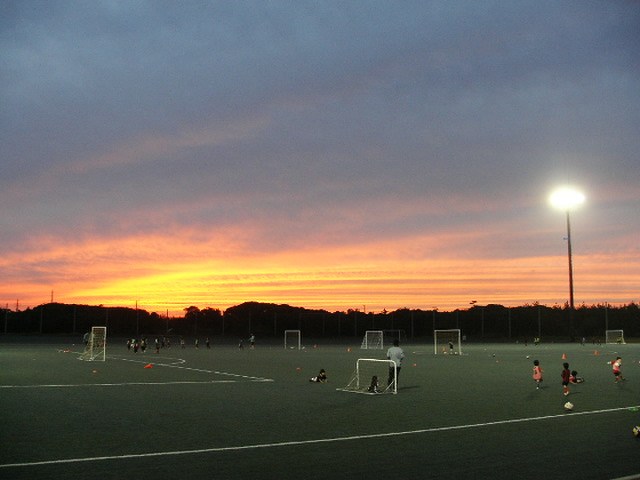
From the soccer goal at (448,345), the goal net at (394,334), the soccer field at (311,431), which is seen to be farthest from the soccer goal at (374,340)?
the soccer field at (311,431)

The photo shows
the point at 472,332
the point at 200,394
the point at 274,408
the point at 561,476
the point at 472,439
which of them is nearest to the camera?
the point at 561,476

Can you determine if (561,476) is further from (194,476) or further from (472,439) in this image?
(194,476)

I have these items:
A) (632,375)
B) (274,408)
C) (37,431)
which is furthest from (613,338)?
(37,431)

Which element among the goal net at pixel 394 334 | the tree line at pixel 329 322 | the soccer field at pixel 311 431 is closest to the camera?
the soccer field at pixel 311 431

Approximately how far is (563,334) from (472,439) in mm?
98882

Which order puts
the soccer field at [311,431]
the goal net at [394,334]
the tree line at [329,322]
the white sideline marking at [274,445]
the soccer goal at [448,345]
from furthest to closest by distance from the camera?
the goal net at [394,334]
the tree line at [329,322]
the soccer goal at [448,345]
the white sideline marking at [274,445]
the soccer field at [311,431]

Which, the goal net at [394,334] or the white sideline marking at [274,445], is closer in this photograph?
the white sideline marking at [274,445]

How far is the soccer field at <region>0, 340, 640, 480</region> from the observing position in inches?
367

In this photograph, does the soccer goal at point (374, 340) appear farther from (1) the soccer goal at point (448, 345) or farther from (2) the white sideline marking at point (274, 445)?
(2) the white sideline marking at point (274, 445)

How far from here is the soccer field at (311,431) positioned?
9.32 m

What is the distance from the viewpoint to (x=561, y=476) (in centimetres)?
878

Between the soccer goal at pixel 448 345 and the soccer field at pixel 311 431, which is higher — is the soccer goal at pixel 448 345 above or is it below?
below

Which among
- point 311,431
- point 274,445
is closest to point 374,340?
point 311,431

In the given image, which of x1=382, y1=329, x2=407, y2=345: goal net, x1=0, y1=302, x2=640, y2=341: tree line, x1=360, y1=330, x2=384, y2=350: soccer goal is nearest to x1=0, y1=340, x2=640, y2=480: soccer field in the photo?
x1=360, y1=330, x2=384, y2=350: soccer goal
